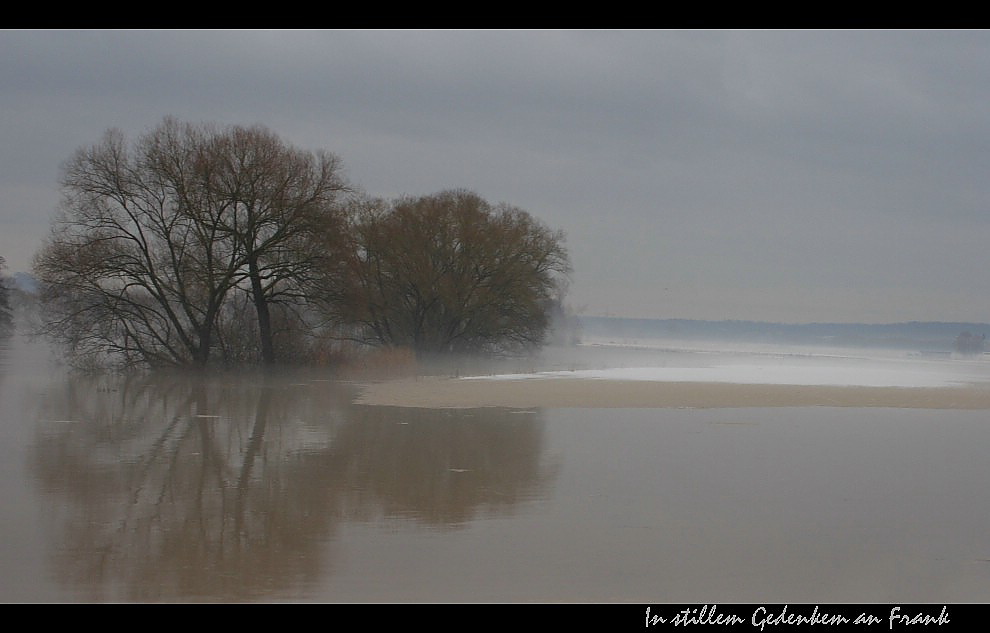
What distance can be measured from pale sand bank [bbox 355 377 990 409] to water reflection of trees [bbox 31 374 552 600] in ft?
10.3

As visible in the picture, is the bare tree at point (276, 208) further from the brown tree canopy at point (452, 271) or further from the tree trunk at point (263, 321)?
the brown tree canopy at point (452, 271)

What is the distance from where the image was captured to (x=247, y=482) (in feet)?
47.4

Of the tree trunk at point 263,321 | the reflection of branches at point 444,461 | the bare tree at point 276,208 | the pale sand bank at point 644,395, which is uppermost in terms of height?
the bare tree at point 276,208

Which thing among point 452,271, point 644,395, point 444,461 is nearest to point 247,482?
point 444,461

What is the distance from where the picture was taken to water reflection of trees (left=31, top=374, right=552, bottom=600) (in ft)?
31.6

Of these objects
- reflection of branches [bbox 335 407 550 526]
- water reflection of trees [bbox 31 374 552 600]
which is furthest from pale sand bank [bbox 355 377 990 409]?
reflection of branches [bbox 335 407 550 526]

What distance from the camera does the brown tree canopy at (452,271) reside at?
158 feet

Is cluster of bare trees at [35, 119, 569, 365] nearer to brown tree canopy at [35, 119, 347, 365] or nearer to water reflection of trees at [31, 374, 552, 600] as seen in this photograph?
brown tree canopy at [35, 119, 347, 365]

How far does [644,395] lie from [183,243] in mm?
19312

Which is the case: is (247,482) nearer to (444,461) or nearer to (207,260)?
(444,461)

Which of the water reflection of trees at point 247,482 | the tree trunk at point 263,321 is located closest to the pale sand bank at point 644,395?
the water reflection of trees at point 247,482

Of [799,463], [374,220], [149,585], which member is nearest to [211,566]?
[149,585]

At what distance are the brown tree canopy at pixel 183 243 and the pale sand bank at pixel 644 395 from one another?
7596 millimetres
